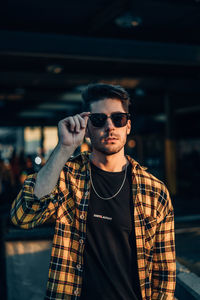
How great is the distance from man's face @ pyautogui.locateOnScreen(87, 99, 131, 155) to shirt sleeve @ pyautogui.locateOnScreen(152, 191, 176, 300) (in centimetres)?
44

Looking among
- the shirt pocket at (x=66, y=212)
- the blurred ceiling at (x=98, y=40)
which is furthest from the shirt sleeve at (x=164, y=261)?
the blurred ceiling at (x=98, y=40)

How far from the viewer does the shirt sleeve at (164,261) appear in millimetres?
1760

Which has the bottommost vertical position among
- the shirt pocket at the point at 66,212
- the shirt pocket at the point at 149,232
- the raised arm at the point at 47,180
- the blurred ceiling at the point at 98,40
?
the shirt pocket at the point at 149,232

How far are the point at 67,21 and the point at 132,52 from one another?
1301 millimetres

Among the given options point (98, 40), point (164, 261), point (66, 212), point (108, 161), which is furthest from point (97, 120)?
point (98, 40)

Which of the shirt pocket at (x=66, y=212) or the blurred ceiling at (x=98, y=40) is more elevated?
the blurred ceiling at (x=98, y=40)

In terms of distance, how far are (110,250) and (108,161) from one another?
46 cm

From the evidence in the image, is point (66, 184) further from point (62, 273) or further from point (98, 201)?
point (62, 273)

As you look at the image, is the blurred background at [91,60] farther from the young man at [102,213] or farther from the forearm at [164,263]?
the forearm at [164,263]

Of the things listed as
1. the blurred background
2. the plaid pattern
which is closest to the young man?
the plaid pattern

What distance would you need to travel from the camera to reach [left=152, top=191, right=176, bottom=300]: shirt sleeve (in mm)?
1760

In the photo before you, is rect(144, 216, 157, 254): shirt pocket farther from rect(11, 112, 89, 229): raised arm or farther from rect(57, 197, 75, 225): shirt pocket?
rect(11, 112, 89, 229): raised arm

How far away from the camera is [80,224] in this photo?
164 cm

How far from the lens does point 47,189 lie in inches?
61.0
